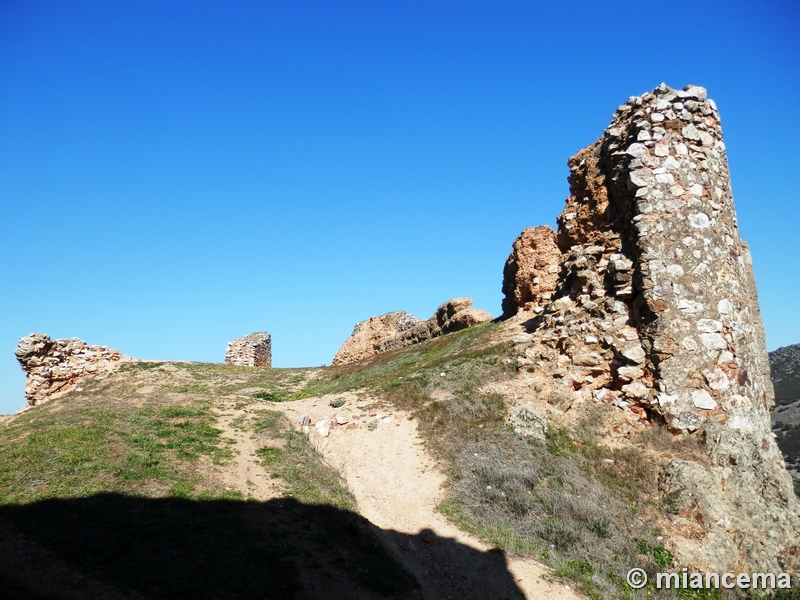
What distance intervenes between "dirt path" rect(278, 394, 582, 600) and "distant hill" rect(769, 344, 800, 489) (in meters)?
17.4

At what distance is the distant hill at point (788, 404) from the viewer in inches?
1170

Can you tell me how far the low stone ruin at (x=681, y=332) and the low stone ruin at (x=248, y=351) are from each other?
941 inches

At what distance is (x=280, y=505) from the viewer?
9086 mm

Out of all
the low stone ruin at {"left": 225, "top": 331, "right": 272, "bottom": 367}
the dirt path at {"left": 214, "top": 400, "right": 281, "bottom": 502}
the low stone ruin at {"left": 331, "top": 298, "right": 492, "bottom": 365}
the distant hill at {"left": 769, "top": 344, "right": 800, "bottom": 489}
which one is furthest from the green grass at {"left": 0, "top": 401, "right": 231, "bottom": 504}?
the distant hill at {"left": 769, "top": 344, "right": 800, "bottom": 489}

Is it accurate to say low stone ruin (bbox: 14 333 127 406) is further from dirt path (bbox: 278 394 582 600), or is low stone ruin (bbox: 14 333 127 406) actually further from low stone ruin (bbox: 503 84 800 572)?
low stone ruin (bbox: 503 84 800 572)

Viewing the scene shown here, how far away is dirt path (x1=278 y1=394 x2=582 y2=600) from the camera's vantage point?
796 centimetres

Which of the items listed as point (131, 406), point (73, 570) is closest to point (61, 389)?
point (131, 406)

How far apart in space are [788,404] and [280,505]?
4385cm

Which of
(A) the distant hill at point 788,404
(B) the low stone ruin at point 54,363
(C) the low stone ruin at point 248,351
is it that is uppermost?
(C) the low stone ruin at point 248,351

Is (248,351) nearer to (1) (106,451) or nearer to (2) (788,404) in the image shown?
(1) (106,451)

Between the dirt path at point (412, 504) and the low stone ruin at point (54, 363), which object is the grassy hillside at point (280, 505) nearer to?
the dirt path at point (412, 504)

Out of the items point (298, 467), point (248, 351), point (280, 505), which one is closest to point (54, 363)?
point (248, 351)

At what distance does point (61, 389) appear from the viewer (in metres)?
23.5

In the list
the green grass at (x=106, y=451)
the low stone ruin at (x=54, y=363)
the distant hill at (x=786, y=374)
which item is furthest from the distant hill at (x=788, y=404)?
the low stone ruin at (x=54, y=363)
